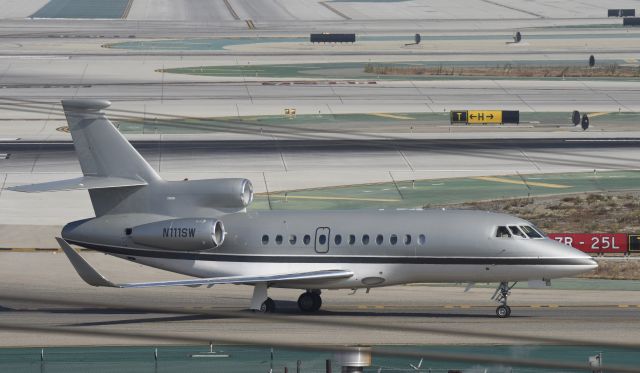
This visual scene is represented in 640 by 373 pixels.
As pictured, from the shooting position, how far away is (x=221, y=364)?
103 ft

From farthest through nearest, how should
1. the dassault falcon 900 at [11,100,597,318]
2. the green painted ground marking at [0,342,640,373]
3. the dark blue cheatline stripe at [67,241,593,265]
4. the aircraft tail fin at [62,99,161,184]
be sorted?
1. the aircraft tail fin at [62,99,161,184]
2. the dassault falcon 900 at [11,100,597,318]
3. the dark blue cheatline stripe at [67,241,593,265]
4. the green painted ground marking at [0,342,640,373]

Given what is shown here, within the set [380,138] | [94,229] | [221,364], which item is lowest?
[221,364]

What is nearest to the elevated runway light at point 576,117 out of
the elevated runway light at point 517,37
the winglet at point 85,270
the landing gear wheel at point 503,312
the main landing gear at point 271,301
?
the main landing gear at point 271,301

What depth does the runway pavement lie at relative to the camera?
3638 centimetres

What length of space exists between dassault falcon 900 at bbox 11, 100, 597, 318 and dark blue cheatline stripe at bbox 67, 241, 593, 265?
0.10 feet

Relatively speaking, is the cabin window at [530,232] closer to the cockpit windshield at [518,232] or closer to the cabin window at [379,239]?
the cockpit windshield at [518,232]

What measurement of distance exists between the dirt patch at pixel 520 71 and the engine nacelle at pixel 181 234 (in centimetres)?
7452

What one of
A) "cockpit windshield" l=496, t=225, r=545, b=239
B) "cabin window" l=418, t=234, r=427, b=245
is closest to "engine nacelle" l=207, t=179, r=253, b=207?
"cabin window" l=418, t=234, r=427, b=245

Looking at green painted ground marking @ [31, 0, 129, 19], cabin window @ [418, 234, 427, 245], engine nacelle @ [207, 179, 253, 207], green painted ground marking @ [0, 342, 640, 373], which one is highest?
green painted ground marking @ [31, 0, 129, 19]

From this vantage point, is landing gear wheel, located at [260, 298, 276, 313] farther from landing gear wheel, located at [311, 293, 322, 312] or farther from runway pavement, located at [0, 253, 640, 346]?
landing gear wheel, located at [311, 293, 322, 312]

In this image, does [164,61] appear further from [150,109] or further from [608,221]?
[608,221]

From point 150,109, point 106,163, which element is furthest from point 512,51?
point 106,163

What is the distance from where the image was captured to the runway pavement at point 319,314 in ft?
119

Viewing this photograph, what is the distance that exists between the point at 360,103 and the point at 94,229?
5612 centimetres
